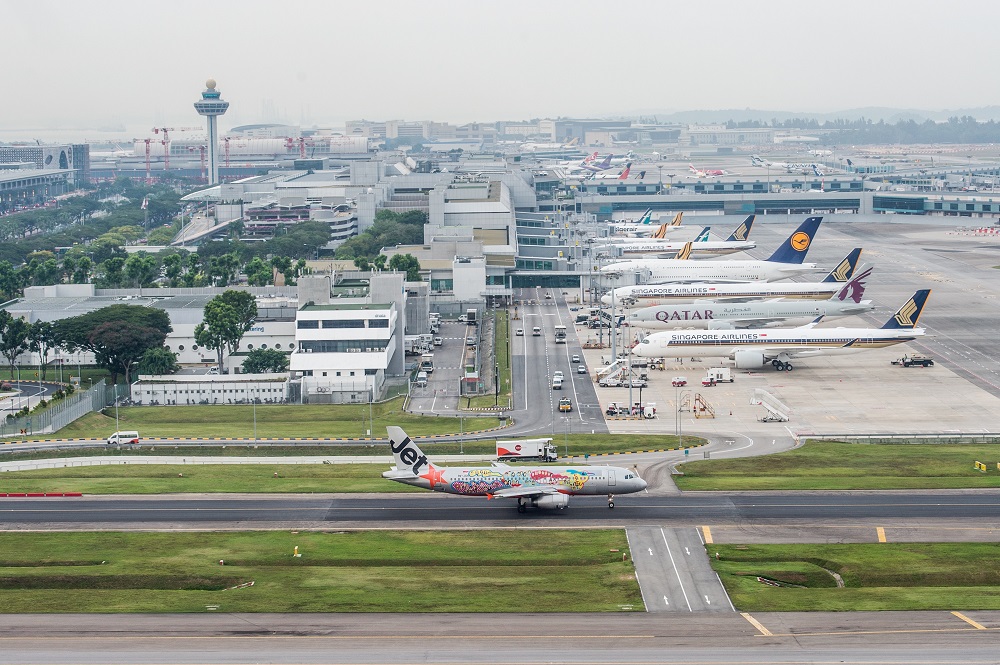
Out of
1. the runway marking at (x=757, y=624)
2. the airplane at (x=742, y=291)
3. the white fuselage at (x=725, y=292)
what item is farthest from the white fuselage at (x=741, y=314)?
the runway marking at (x=757, y=624)

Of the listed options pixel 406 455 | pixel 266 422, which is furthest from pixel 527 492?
pixel 266 422

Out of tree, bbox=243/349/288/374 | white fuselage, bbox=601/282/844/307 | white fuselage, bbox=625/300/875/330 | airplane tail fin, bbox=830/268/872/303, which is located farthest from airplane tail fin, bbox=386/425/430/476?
white fuselage, bbox=601/282/844/307

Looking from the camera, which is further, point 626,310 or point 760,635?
point 626,310

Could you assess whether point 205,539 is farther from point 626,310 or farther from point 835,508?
point 626,310

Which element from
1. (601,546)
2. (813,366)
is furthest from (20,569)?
(813,366)

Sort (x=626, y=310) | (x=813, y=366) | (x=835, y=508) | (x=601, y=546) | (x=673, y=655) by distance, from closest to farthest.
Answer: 1. (x=673, y=655)
2. (x=601, y=546)
3. (x=835, y=508)
4. (x=813, y=366)
5. (x=626, y=310)

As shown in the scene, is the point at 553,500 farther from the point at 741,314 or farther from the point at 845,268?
the point at 845,268

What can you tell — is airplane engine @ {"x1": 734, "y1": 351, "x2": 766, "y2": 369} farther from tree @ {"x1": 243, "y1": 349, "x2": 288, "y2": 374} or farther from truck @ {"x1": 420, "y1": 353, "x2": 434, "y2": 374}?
tree @ {"x1": 243, "y1": 349, "x2": 288, "y2": 374}

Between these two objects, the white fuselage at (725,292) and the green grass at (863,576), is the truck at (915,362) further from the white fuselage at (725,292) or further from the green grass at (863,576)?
the green grass at (863,576)
